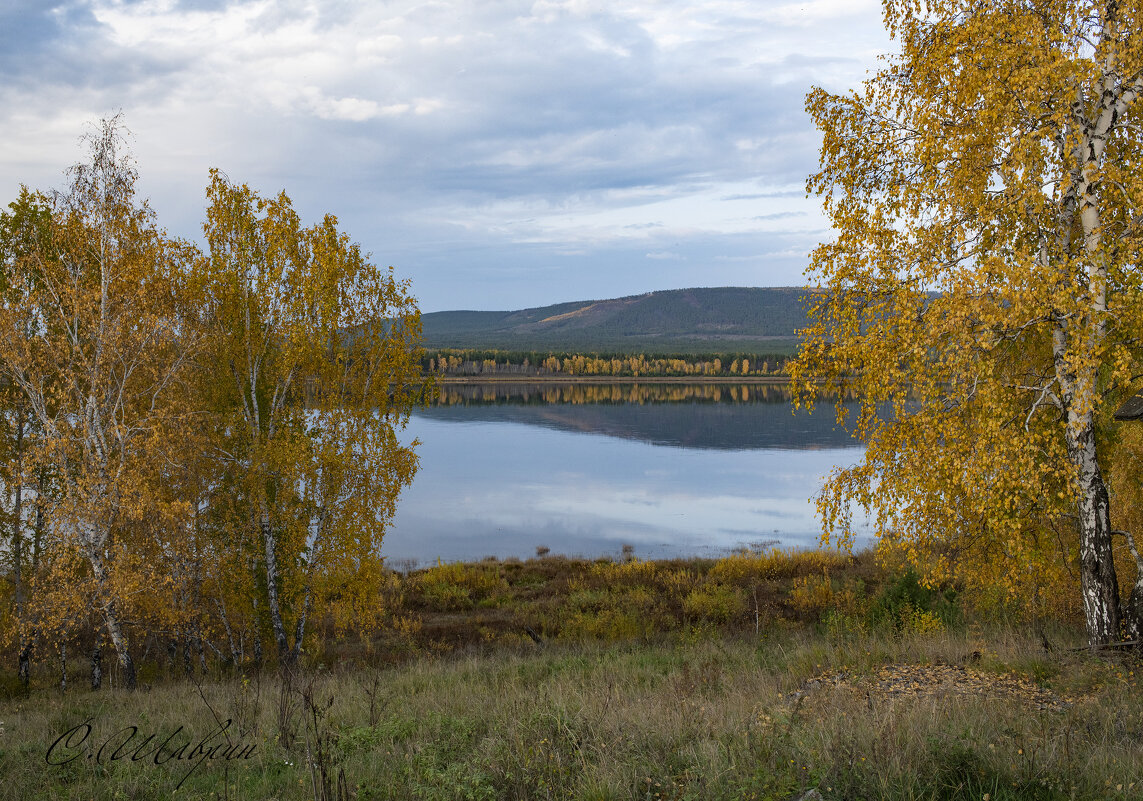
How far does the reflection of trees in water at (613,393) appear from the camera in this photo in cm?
12975

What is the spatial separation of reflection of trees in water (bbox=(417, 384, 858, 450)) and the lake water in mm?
489

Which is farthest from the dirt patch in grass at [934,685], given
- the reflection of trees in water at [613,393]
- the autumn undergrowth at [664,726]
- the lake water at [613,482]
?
the reflection of trees in water at [613,393]

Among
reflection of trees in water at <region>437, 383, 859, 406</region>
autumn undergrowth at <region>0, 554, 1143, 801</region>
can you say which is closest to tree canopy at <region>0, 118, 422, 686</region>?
autumn undergrowth at <region>0, 554, 1143, 801</region>

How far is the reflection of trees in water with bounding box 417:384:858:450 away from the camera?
76.6 metres

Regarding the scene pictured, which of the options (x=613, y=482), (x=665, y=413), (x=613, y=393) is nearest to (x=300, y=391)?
(x=613, y=482)

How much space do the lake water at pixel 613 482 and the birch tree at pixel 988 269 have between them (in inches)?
66.0

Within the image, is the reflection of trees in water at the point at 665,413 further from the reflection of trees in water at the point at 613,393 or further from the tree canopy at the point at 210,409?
the tree canopy at the point at 210,409

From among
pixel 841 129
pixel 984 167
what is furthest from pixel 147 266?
pixel 984 167

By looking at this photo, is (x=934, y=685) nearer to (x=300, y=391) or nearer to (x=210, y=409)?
(x=300, y=391)

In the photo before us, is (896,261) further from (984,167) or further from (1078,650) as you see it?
(1078,650)

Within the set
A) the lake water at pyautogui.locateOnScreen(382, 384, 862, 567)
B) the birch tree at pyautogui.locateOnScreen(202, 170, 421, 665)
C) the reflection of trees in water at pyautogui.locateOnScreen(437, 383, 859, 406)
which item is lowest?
the lake water at pyautogui.locateOnScreen(382, 384, 862, 567)

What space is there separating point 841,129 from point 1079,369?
4230 millimetres

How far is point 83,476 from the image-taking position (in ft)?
44.6

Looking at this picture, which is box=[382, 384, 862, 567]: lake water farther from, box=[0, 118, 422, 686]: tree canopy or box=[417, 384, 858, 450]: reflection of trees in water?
box=[0, 118, 422, 686]: tree canopy
